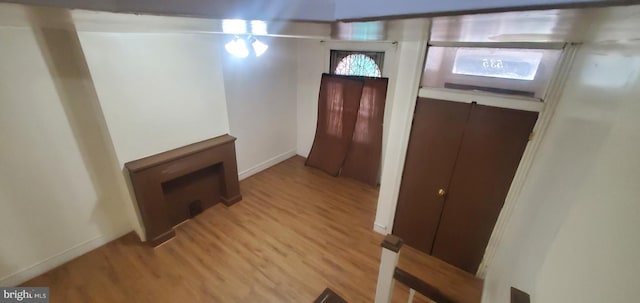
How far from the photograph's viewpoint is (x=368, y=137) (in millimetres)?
3650

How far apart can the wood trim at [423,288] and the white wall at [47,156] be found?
2711 mm

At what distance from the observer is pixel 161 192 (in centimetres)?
247

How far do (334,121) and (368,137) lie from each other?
2.13 ft

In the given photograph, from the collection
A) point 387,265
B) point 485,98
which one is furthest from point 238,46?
point 387,265

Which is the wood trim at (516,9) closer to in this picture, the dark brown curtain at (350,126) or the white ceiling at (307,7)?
the white ceiling at (307,7)

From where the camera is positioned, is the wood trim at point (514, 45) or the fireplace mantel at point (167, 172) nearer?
the wood trim at point (514, 45)

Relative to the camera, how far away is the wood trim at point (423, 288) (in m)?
1.36

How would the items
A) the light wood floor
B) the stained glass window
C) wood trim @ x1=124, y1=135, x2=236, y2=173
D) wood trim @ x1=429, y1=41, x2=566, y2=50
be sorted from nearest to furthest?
wood trim @ x1=429, y1=41, x2=566, y2=50
the light wood floor
wood trim @ x1=124, y1=135, x2=236, y2=173
the stained glass window

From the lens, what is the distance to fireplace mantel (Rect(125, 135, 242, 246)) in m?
2.31

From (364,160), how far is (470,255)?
1881mm

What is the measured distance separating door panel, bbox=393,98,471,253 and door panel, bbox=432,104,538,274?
0.07 m

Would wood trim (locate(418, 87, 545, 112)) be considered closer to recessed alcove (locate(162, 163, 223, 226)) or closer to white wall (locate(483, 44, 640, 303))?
white wall (locate(483, 44, 640, 303))

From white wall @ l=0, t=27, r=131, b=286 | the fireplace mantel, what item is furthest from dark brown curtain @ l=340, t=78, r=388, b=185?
white wall @ l=0, t=27, r=131, b=286

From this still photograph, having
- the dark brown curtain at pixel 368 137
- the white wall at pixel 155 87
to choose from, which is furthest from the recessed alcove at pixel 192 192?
the dark brown curtain at pixel 368 137
